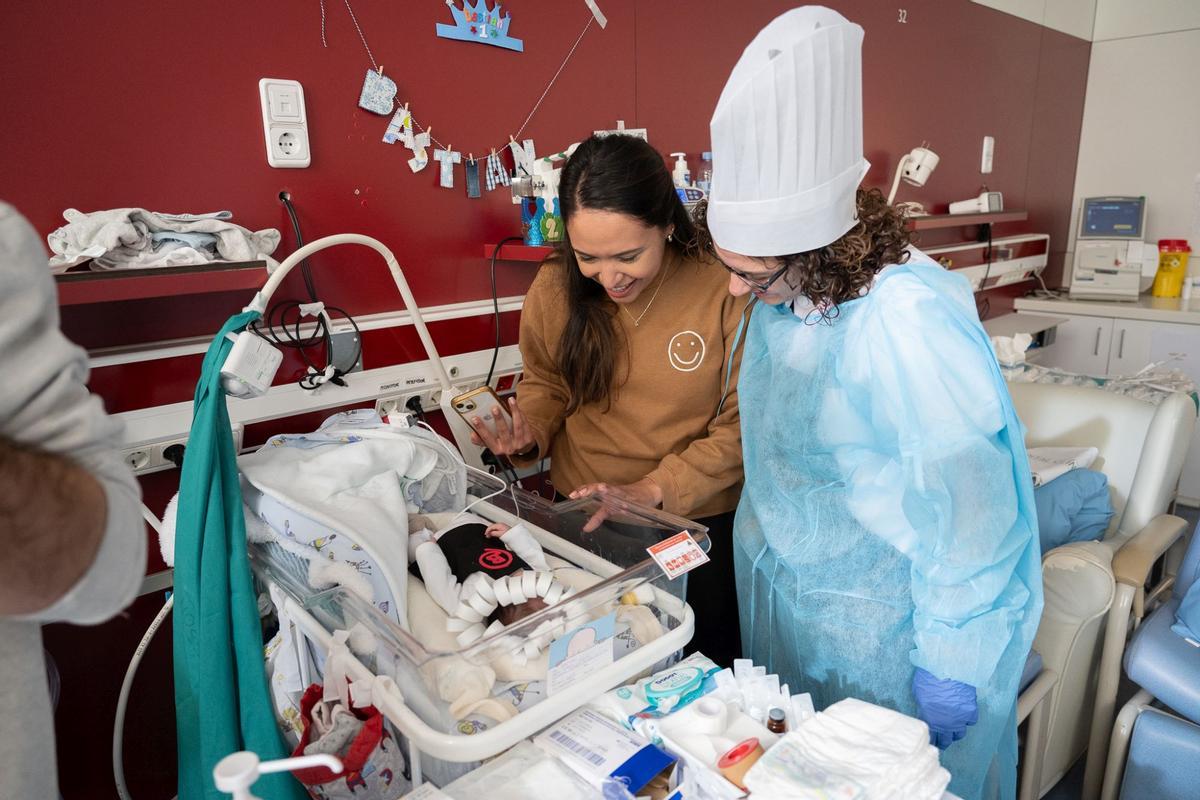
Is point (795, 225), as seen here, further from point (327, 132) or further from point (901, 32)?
point (901, 32)

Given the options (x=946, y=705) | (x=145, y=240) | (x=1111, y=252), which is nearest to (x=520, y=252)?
(x=145, y=240)

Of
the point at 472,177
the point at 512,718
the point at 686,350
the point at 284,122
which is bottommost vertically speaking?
the point at 512,718

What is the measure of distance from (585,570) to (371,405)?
96 cm

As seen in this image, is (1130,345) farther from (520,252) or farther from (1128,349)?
(520,252)

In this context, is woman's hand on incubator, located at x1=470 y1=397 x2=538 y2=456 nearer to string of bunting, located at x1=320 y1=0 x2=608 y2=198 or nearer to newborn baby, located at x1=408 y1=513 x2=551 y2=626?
newborn baby, located at x1=408 y1=513 x2=551 y2=626

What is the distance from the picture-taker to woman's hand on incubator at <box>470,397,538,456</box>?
1.66 meters

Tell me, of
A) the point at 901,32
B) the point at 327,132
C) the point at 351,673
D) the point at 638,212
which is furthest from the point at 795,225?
the point at 901,32

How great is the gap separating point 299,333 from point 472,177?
2.07 feet

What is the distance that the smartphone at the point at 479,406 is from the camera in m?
1.63

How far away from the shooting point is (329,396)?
190cm

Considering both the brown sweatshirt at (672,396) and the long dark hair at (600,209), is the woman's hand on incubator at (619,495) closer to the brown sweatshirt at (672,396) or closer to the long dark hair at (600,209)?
the brown sweatshirt at (672,396)

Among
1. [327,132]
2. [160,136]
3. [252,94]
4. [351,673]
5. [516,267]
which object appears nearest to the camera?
[351,673]

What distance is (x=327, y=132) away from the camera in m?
1.80

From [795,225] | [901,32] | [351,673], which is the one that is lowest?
[351,673]
